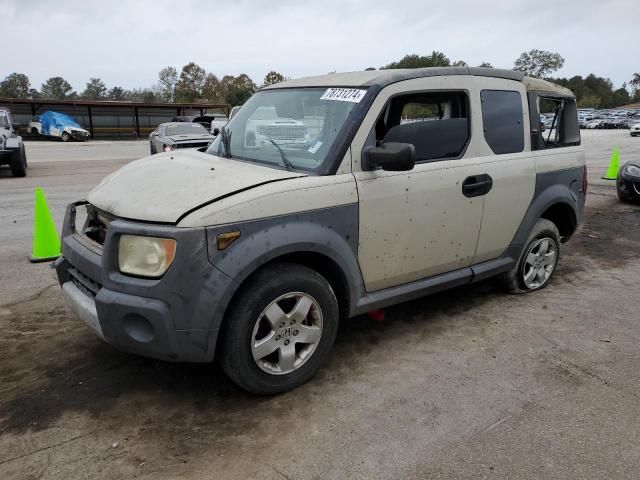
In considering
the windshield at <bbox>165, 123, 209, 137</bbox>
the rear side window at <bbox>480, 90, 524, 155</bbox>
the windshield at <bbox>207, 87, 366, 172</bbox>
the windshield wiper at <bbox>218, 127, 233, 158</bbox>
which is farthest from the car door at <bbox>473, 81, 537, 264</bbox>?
the windshield at <bbox>165, 123, 209, 137</bbox>

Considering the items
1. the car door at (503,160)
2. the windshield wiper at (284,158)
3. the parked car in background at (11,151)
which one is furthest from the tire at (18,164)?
the car door at (503,160)

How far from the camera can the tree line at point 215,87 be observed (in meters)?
77.6

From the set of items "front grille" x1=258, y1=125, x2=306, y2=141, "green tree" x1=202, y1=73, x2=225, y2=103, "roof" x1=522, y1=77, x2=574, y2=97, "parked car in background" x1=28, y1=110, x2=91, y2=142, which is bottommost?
"front grille" x1=258, y1=125, x2=306, y2=141

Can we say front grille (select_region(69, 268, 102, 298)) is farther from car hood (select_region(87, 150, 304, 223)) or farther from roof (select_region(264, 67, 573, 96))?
roof (select_region(264, 67, 573, 96))

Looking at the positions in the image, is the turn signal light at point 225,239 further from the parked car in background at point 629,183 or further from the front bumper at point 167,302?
the parked car in background at point 629,183

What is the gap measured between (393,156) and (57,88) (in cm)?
11914

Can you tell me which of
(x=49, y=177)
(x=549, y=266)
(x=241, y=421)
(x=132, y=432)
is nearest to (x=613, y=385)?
(x=549, y=266)

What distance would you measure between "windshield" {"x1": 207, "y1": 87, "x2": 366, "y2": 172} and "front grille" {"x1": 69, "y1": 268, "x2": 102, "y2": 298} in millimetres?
1265

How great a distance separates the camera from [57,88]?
4131 inches

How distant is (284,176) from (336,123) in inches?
21.7

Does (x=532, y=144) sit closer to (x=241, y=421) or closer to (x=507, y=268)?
(x=507, y=268)

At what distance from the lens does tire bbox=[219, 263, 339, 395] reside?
2781 millimetres

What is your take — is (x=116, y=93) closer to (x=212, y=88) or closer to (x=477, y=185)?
(x=212, y=88)

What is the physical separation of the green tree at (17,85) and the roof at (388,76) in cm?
9436
